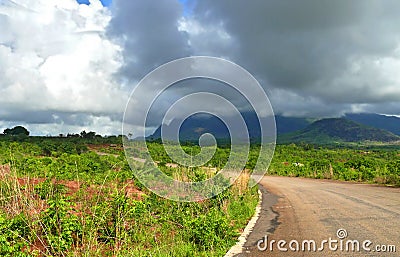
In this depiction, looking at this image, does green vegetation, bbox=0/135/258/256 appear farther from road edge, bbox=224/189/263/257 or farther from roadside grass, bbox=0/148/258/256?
road edge, bbox=224/189/263/257

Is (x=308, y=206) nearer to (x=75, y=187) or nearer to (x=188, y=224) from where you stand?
(x=188, y=224)

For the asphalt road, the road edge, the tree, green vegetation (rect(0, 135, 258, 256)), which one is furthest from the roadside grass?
the tree

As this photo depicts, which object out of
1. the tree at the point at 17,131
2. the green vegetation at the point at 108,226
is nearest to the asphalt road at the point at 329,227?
the green vegetation at the point at 108,226

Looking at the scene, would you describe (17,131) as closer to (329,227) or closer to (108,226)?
(108,226)

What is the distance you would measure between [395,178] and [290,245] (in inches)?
650

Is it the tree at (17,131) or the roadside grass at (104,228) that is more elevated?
the tree at (17,131)

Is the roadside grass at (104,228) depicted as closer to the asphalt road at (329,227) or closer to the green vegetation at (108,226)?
the green vegetation at (108,226)

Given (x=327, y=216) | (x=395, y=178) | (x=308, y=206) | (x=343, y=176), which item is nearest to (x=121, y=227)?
(x=327, y=216)

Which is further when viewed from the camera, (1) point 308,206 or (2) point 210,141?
(1) point 308,206

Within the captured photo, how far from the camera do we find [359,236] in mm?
7793

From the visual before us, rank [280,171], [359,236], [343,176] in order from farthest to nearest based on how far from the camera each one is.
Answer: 1. [280,171]
2. [343,176]
3. [359,236]

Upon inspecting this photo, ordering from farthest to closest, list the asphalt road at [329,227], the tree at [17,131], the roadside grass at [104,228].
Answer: the tree at [17,131]
the asphalt road at [329,227]
the roadside grass at [104,228]

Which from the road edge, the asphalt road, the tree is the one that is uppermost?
the tree

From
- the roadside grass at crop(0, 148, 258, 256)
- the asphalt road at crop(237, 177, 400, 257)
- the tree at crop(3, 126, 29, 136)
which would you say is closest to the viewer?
the roadside grass at crop(0, 148, 258, 256)
